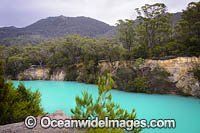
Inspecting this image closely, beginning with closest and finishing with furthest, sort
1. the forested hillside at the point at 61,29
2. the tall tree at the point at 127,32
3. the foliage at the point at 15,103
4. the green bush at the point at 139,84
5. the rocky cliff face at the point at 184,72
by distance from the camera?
the foliage at the point at 15,103
the rocky cliff face at the point at 184,72
the green bush at the point at 139,84
the tall tree at the point at 127,32
the forested hillside at the point at 61,29

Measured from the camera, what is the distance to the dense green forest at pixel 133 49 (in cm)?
1550

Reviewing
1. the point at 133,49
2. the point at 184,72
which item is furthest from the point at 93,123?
the point at 133,49

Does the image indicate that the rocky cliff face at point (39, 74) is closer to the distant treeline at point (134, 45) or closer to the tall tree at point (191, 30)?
the distant treeline at point (134, 45)

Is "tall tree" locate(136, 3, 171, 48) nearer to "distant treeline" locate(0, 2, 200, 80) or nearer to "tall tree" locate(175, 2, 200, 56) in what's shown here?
"distant treeline" locate(0, 2, 200, 80)

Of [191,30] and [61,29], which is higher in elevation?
[61,29]

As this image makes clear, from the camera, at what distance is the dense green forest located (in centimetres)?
1550

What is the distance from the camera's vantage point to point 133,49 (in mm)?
18406

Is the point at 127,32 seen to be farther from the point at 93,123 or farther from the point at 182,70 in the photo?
the point at 93,123

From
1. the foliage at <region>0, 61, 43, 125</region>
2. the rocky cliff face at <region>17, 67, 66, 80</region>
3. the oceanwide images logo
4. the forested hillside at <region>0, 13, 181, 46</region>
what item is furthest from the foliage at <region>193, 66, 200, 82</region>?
the forested hillside at <region>0, 13, 181, 46</region>

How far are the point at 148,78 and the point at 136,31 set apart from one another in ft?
27.6

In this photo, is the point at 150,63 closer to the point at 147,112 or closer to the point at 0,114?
the point at 147,112

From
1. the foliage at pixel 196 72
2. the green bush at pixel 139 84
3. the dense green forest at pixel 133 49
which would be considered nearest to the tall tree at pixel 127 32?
the dense green forest at pixel 133 49

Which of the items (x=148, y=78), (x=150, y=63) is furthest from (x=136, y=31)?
(x=148, y=78)

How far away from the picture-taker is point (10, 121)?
5070 millimetres
